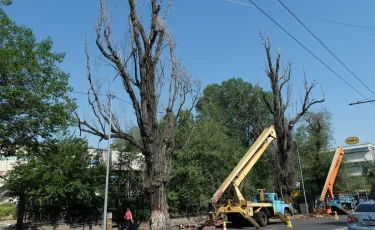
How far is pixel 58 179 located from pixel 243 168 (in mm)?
11320

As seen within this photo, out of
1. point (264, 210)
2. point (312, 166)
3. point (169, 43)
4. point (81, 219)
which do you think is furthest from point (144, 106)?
point (312, 166)

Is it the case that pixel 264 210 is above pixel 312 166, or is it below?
below

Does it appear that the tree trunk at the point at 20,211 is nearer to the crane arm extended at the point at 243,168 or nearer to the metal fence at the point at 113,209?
the metal fence at the point at 113,209

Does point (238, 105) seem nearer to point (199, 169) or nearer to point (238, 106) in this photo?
point (238, 106)

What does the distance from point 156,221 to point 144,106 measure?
6.56m

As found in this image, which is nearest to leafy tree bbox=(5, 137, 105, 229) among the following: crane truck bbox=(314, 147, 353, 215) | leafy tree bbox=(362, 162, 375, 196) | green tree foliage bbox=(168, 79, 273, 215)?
green tree foliage bbox=(168, 79, 273, 215)

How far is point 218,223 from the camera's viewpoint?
22156 mm

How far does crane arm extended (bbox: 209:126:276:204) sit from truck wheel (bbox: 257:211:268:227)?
78.3 inches

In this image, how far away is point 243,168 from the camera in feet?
74.8

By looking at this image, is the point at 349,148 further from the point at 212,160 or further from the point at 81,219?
the point at 81,219

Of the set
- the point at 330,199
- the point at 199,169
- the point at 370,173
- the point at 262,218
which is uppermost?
the point at 370,173

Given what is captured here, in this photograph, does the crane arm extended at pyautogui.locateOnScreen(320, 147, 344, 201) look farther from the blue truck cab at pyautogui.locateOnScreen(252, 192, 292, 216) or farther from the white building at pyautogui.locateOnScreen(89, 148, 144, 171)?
the white building at pyautogui.locateOnScreen(89, 148, 144, 171)

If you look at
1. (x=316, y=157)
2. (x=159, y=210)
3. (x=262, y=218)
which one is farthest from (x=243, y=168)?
(x=316, y=157)

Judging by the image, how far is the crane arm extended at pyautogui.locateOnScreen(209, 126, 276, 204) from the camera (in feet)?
68.4
